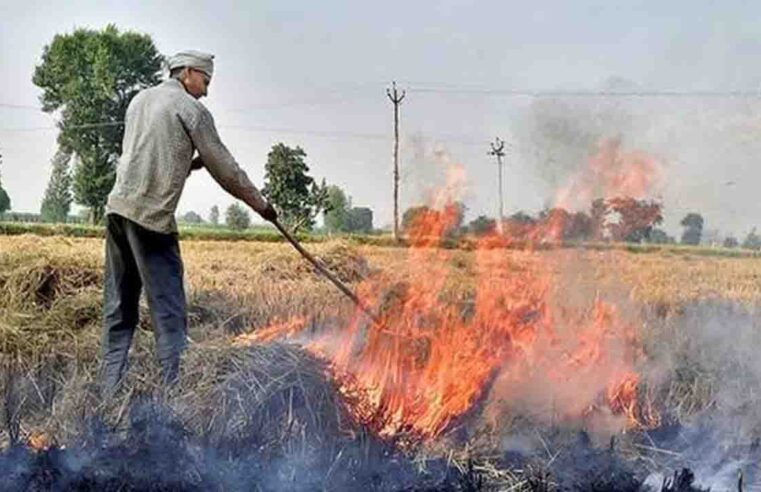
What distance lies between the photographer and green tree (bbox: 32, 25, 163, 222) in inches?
1620

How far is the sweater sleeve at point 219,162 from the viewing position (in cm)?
482

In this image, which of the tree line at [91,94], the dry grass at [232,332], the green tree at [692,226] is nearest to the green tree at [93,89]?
the tree line at [91,94]

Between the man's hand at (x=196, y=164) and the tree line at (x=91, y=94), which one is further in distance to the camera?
the tree line at (x=91, y=94)

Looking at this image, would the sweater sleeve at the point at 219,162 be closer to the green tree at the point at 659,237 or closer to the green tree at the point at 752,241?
the green tree at the point at 659,237

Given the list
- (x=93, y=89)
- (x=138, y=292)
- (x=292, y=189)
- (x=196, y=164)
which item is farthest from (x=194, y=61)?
(x=93, y=89)

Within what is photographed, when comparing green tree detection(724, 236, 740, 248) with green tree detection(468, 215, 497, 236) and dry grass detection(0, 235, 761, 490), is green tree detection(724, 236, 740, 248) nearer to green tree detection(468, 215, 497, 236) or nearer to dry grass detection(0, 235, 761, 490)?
dry grass detection(0, 235, 761, 490)

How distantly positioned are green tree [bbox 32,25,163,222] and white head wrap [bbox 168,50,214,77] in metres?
35.8

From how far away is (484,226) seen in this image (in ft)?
21.4

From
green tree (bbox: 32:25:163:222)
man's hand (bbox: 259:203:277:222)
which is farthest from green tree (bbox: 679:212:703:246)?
green tree (bbox: 32:25:163:222)

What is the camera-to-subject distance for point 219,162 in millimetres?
4848

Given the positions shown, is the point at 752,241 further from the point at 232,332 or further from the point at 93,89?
the point at 93,89

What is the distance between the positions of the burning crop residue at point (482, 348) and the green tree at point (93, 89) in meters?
35.4

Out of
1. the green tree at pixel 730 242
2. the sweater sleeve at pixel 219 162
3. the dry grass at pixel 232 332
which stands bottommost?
the dry grass at pixel 232 332

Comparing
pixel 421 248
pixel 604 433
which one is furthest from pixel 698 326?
pixel 604 433
